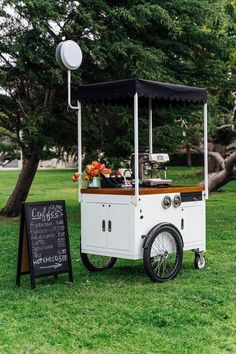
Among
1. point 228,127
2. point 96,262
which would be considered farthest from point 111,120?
point 228,127

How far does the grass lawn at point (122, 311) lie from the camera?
4.39 m

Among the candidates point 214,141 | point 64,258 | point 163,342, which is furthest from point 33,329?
point 214,141

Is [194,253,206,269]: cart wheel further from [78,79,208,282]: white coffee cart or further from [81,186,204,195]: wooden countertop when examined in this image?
[81,186,204,195]: wooden countertop

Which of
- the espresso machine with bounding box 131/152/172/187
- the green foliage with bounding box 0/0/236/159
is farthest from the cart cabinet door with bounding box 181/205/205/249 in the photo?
the green foliage with bounding box 0/0/236/159

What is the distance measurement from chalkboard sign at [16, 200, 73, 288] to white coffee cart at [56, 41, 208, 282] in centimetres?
39

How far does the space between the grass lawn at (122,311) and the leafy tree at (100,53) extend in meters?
3.61

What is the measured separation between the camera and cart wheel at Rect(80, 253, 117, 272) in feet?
22.6

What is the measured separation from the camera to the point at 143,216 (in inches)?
245

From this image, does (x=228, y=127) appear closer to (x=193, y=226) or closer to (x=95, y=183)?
(x=193, y=226)

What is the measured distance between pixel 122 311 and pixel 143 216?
1313 mm

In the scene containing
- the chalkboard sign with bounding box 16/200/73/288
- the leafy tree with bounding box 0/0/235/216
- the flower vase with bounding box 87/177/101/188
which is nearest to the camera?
the chalkboard sign with bounding box 16/200/73/288

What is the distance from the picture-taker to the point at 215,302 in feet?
17.9

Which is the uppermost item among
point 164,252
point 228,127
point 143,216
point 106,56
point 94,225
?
point 106,56

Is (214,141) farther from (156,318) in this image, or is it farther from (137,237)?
(156,318)
